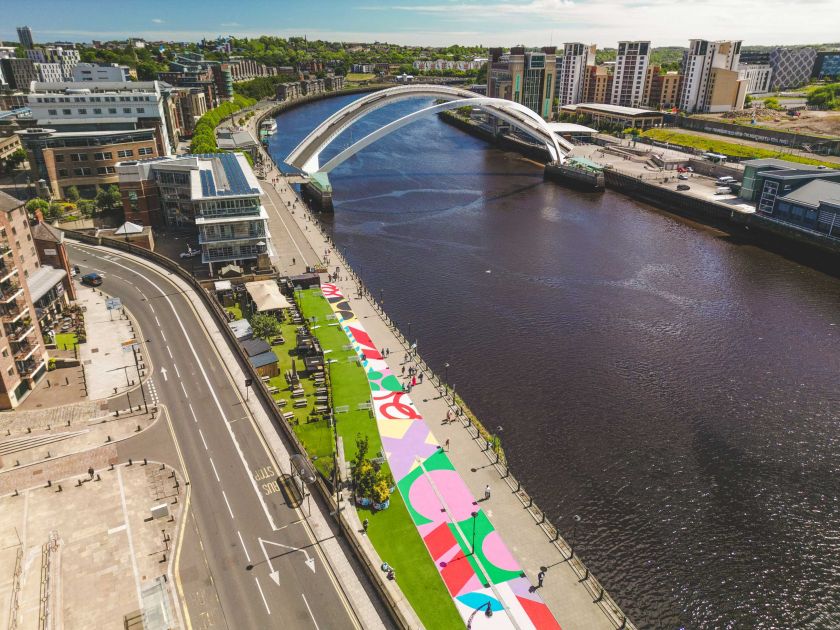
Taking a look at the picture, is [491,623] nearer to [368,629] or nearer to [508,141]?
[368,629]

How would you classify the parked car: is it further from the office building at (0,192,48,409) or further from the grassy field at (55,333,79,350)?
the office building at (0,192,48,409)

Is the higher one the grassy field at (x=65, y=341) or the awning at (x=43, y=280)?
the awning at (x=43, y=280)

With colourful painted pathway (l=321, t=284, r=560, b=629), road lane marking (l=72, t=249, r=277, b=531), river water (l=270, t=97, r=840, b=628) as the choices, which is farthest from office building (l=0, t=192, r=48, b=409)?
river water (l=270, t=97, r=840, b=628)

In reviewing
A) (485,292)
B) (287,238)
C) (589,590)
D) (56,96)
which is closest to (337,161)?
(287,238)

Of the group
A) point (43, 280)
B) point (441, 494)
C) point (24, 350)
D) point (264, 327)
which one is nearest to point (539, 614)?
point (441, 494)

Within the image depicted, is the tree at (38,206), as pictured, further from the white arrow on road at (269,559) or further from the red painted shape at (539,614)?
the red painted shape at (539,614)

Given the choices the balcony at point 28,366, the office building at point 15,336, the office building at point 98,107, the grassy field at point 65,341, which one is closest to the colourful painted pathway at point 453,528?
the balcony at point 28,366
